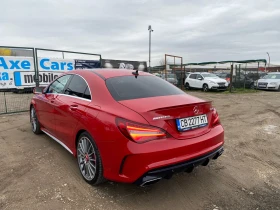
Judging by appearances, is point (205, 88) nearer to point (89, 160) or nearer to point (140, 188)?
point (140, 188)

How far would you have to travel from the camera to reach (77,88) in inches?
144

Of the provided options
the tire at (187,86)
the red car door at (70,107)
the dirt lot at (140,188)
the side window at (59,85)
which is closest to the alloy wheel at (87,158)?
the dirt lot at (140,188)

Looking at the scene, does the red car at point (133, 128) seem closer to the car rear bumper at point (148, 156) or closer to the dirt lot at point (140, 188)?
the car rear bumper at point (148, 156)

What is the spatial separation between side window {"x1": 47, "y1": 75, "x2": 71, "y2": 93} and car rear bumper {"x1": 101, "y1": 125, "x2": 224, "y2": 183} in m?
2.02

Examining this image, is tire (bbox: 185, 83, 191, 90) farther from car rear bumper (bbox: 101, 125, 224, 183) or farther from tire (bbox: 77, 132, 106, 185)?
car rear bumper (bbox: 101, 125, 224, 183)

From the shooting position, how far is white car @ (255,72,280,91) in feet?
60.5

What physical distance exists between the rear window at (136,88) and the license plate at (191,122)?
0.60 metres

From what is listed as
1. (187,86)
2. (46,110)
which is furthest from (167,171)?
(187,86)

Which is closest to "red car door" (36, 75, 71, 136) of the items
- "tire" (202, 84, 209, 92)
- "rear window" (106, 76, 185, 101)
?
"rear window" (106, 76, 185, 101)

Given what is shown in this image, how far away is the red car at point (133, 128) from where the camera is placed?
2.46 metres

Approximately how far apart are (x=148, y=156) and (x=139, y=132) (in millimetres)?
266

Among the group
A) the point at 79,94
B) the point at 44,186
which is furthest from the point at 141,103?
the point at 44,186

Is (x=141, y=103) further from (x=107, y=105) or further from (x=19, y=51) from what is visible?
(x=19, y=51)

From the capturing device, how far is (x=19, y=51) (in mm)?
8375
